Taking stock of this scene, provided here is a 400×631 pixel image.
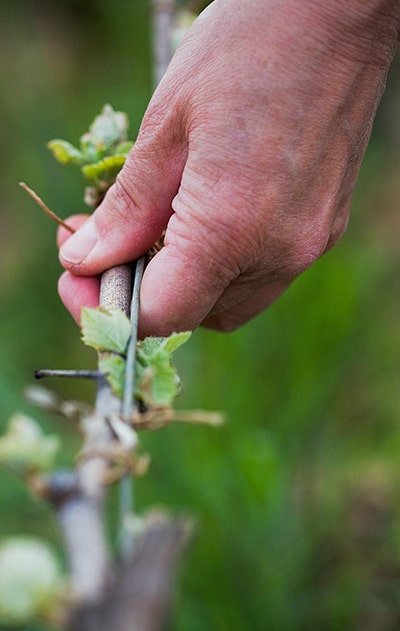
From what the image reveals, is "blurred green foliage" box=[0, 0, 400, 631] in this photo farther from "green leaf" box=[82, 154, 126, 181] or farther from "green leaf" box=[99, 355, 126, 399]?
"green leaf" box=[99, 355, 126, 399]

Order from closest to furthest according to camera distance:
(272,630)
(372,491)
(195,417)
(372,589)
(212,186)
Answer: (195,417)
(212,186)
(272,630)
(372,589)
(372,491)

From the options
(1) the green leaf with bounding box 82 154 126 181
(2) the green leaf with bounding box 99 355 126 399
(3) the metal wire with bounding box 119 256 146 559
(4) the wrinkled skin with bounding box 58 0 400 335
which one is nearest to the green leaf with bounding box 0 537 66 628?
(3) the metal wire with bounding box 119 256 146 559

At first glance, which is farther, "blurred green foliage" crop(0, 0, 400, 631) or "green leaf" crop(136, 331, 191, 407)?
"blurred green foliage" crop(0, 0, 400, 631)

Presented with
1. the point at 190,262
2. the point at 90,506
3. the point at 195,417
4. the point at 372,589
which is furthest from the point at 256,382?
the point at 90,506

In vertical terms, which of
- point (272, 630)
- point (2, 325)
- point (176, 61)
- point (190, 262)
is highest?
point (176, 61)

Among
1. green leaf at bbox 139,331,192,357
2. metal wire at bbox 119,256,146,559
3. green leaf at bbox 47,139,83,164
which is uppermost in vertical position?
green leaf at bbox 47,139,83,164

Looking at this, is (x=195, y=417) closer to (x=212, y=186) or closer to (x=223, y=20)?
(x=212, y=186)

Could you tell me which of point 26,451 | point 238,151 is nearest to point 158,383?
point 26,451

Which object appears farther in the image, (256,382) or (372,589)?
(256,382)
